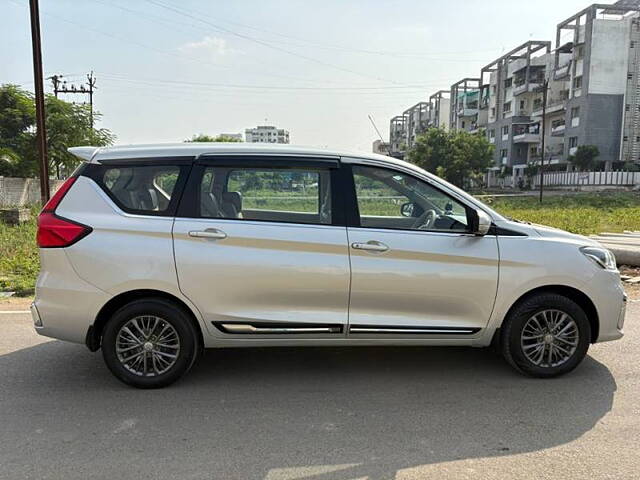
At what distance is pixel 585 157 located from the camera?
164 feet

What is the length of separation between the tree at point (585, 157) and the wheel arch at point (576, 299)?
51.4 meters

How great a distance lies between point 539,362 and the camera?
4363 mm

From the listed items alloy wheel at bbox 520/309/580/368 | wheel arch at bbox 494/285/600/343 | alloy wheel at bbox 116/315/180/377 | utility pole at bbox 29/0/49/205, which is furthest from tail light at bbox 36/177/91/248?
utility pole at bbox 29/0/49/205

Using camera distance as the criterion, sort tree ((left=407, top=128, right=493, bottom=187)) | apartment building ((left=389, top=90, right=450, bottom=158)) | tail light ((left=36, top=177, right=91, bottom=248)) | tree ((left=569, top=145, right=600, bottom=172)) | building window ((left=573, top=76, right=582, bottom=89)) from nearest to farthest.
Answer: tail light ((left=36, top=177, right=91, bottom=248)) < tree ((left=569, top=145, right=600, bottom=172)) < tree ((left=407, top=128, right=493, bottom=187)) < building window ((left=573, top=76, right=582, bottom=89)) < apartment building ((left=389, top=90, right=450, bottom=158))

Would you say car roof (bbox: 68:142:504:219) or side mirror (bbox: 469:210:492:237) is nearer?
side mirror (bbox: 469:210:492:237)

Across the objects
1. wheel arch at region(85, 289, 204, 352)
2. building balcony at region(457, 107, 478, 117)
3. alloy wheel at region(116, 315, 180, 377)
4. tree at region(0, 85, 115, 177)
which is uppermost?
building balcony at region(457, 107, 478, 117)

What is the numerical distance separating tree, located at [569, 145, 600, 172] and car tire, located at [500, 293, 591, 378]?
5156 centimetres

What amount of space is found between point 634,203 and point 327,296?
100 ft

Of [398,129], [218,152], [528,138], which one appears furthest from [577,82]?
[398,129]

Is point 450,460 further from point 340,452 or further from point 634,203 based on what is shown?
point 634,203

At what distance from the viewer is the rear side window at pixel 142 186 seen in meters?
4.12

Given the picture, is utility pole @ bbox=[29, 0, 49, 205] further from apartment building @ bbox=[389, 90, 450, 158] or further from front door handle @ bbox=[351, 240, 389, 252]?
apartment building @ bbox=[389, 90, 450, 158]

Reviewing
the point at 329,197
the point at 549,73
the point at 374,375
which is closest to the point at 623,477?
the point at 374,375

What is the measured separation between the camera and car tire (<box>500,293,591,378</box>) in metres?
4.28
